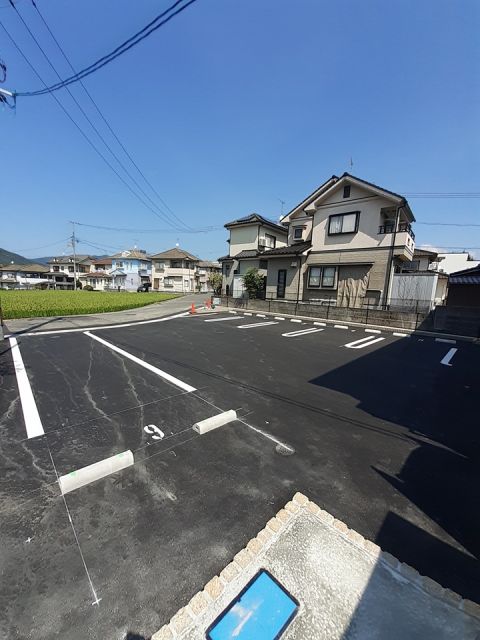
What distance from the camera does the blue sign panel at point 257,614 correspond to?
1458mm

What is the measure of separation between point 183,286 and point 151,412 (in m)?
38.8

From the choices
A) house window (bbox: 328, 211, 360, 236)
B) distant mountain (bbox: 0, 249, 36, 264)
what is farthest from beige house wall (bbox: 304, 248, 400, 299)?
distant mountain (bbox: 0, 249, 36, 264)

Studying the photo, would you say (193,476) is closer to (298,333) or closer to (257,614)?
(257,614)

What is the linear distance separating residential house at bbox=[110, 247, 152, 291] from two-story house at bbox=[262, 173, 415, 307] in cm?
3579

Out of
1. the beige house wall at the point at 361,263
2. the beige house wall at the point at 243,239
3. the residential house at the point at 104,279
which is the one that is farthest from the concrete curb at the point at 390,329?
the residential house at the point at 104,279

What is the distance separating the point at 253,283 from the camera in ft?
64.6

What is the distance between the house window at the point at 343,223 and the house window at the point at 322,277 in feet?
7.51

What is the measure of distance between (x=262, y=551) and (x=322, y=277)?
1654 centimetres

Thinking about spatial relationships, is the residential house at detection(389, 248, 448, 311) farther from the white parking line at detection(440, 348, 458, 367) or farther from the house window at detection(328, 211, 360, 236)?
the white parking line at detection(440, 348, 458, 367)

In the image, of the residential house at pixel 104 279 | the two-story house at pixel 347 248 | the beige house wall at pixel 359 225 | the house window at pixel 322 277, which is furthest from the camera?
the residential house at pixel 104 279

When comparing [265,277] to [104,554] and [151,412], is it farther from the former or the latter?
[104,554]

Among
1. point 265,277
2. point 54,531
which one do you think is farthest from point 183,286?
point 54,531

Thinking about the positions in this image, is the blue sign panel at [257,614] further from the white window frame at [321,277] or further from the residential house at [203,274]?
the residential house at [203,274]

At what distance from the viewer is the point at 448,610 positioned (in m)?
1.57
